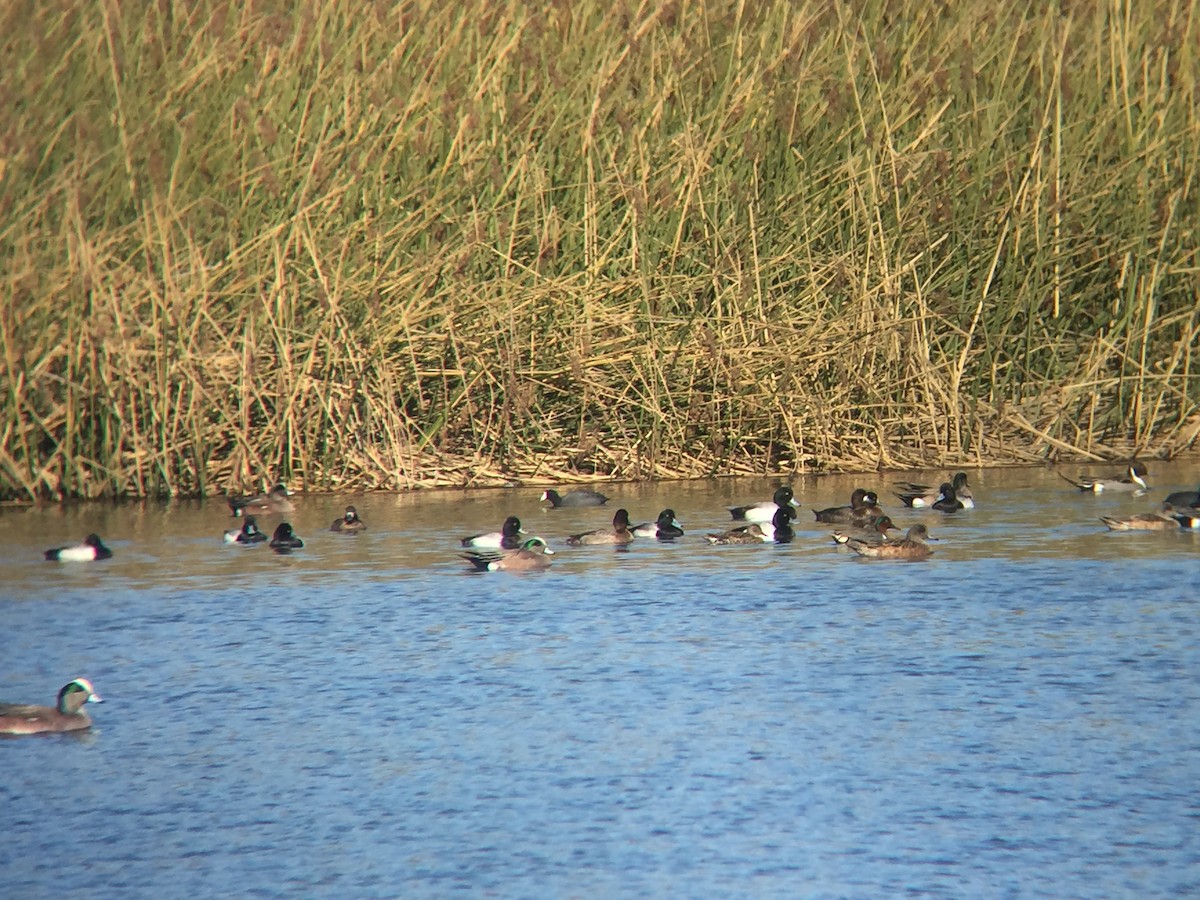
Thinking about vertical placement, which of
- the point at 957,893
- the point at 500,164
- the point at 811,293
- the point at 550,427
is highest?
the point at 500,164

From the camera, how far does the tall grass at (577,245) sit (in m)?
14.8

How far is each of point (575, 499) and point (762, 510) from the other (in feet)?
5.58

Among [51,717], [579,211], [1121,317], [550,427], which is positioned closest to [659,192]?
[579,211]

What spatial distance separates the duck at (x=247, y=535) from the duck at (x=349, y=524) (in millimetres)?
498

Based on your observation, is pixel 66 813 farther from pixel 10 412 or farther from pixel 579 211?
pixel 579 211

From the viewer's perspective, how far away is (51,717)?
8.23m

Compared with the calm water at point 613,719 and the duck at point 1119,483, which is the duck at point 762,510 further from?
the duck at point 1119,483

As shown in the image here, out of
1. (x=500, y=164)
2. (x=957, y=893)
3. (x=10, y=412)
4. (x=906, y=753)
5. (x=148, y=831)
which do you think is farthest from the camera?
(x=500, y=164)

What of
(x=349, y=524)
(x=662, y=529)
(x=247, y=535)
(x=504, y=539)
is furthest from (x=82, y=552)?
(x=662, y=529)

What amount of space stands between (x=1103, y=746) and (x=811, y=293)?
823 centimetres

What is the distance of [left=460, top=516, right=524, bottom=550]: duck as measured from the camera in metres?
12.5

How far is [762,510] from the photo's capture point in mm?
13438

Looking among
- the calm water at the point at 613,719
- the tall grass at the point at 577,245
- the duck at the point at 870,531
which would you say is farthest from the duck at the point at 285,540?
the duck at the point at 870,531

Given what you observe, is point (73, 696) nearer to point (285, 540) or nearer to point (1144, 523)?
point (285, 540)
